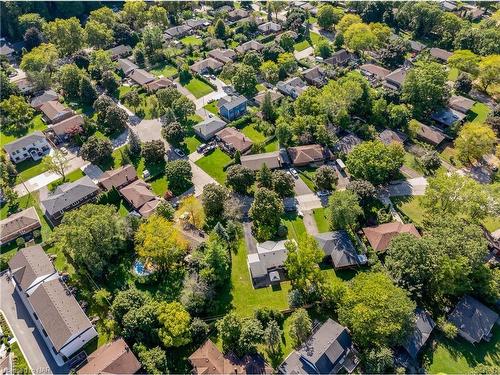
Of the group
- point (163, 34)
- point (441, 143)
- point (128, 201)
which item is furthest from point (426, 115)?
point (163, 34)

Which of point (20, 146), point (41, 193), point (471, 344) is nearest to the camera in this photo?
point (471, 344)

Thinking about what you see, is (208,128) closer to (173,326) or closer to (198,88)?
→ (198,88)

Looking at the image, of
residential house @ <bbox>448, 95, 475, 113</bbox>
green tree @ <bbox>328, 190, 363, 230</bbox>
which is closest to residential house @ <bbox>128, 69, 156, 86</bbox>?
green tree @ <bbox>328, 190, 363, 230</bbox>

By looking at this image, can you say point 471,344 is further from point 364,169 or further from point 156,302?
point 156,302

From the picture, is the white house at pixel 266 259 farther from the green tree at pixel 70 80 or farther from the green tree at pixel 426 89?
the green tree at pixel 70 80

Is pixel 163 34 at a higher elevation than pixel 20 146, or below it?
higher

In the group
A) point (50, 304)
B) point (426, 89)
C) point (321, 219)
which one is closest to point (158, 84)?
point (321, 219)

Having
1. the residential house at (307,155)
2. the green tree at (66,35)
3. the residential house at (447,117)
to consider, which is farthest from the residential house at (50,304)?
the residential house at (447,117)
